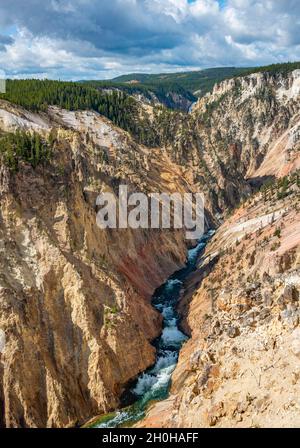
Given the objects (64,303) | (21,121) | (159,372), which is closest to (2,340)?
(64,303)

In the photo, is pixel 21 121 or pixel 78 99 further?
pixel 78 99

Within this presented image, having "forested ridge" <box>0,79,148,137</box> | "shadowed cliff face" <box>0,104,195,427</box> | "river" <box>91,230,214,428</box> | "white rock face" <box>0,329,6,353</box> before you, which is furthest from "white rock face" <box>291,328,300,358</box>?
"forested ridge" <box>0,79,148,137</box>

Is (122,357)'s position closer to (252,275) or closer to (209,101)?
(252,275)

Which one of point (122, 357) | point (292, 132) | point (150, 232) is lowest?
point (122, 357)

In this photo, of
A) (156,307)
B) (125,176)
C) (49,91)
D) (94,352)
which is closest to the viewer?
(94,352)

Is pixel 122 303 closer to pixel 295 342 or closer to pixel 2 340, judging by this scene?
pixel 2 340

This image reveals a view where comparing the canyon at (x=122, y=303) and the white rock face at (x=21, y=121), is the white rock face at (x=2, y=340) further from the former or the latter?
the white rock face at (x=21, y=121)

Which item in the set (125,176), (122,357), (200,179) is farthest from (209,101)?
(122,357)
